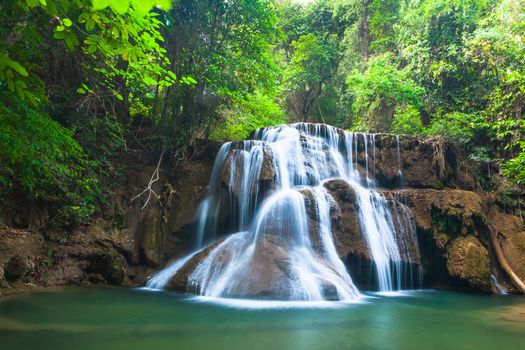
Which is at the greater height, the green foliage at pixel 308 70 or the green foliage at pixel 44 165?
the green foliage at pixel 308 70

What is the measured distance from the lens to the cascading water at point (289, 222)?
700 cm

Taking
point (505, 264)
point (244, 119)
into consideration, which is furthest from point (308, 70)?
point (505, 264)

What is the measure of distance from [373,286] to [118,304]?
223 inches

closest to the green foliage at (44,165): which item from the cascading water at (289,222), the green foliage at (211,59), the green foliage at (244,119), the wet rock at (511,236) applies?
the cascading water at (289,222)

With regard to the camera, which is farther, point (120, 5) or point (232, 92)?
point (232, 92)

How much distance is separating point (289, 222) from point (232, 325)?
3.84 metres

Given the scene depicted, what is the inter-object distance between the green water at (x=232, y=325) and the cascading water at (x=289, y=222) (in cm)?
82

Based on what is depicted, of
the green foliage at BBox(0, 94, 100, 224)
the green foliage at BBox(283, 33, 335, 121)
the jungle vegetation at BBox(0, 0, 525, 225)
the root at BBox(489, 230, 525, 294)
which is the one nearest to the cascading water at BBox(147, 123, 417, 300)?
the jungle vegetation at BBox(0, 0, 525, 225)

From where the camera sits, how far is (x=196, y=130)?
38.6 ft

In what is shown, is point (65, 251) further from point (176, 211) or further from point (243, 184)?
point (243, 184)

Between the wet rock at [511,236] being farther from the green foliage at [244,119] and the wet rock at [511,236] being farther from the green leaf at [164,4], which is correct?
the green leaf at [164,4]

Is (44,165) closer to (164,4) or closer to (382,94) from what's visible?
(164,4)

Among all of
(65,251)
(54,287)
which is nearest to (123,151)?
(65,251)

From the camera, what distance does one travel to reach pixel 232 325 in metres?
4.91
